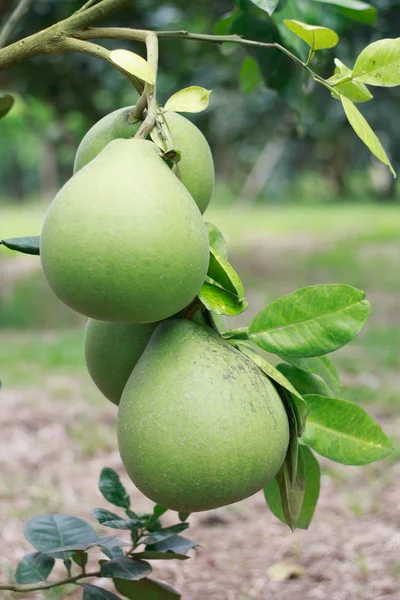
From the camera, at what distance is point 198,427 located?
0.70m

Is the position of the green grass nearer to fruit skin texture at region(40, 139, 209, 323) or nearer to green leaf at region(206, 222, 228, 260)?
green leaf at region(206, 222, 228, 260)

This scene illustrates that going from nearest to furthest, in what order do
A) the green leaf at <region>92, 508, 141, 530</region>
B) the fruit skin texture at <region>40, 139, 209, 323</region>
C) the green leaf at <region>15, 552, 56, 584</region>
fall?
the fruit skin texture at <region>40, 139, 209, 323</region>
the green leaf at <region>92, 508, 141, 530</region>
the green leaf at <region>15, 552, 56, 584</region>

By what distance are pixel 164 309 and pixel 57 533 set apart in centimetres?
59

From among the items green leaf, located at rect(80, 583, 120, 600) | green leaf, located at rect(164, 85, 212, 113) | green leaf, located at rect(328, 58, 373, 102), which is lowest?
green leaf, located at rect(80, 583, 120, 600)

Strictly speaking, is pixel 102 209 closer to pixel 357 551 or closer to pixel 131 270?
pixel 131 270

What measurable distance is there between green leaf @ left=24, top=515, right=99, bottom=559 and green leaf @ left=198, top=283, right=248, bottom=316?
1.52 feet

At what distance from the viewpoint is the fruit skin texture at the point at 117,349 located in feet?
2.74

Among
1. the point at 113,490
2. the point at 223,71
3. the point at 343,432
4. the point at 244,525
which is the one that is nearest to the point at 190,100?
the point at 343,432

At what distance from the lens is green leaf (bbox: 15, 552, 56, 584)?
1067 millimetres

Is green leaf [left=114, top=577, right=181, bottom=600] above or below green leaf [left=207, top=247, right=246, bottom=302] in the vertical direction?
below

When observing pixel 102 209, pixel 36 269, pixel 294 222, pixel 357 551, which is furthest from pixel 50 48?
pixel 294 222

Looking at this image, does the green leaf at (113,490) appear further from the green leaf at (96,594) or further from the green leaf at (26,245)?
the green leaf at (26,245)

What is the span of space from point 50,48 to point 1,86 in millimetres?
3708

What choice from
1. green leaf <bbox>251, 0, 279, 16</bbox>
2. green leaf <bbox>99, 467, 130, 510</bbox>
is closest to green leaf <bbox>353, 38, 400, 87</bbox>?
green leaf <bbox>251, 0, 279, 16</bbox>
